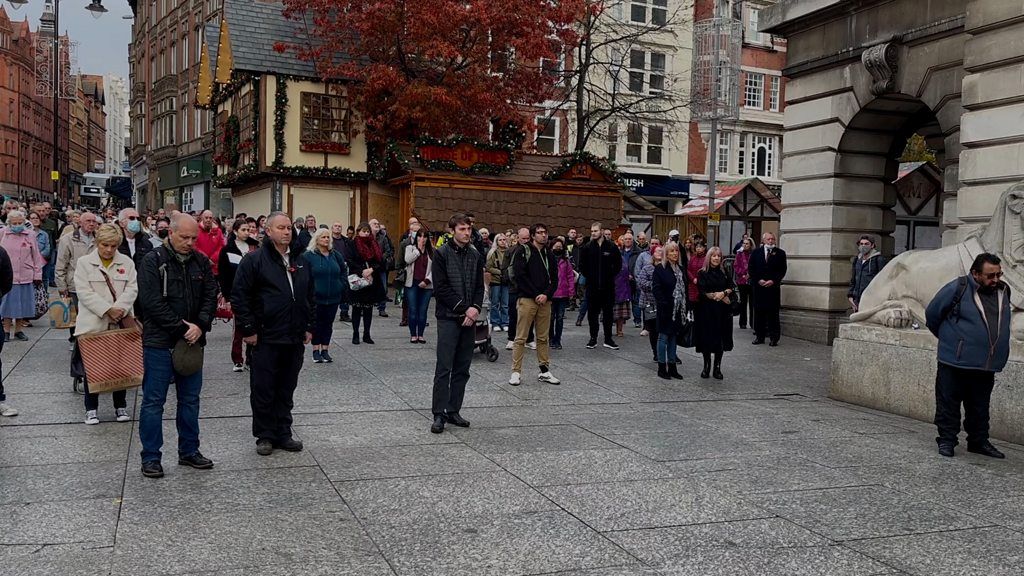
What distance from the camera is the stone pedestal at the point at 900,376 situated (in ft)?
28.0

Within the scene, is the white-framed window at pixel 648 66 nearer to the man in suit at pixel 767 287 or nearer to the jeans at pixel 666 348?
the man in suit at pixel 767 287

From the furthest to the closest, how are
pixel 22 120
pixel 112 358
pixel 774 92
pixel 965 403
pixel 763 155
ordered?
pixel 22 120 → pixel 763 155 → pixel 774 92 → pixel 965 403 → pixel 112 358

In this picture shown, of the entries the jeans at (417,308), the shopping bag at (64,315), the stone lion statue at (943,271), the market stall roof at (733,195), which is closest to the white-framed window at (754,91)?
the market stall roof at (733,195)

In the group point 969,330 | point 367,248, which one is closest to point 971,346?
point 969,330

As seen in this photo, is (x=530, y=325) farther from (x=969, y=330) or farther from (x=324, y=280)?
(x=969, y=330)

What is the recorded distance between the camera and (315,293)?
10625mm

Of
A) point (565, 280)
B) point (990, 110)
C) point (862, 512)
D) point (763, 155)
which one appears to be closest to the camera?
point (862, 512)

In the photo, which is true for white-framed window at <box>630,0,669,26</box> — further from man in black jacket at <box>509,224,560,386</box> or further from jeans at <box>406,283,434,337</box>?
man in black jacket at <box>509,224,560,386</box>

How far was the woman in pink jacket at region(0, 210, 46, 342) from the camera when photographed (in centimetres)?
1288

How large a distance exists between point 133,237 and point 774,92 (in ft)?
127

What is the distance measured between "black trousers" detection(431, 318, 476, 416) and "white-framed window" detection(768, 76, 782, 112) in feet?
130

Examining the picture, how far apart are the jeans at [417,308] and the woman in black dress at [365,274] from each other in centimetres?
50

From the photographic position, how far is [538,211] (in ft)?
77.9

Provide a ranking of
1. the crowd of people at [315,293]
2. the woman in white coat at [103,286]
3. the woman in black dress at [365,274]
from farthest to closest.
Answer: the woman in black dress at [365,274]
the woman in white coat at [103,286]
the crowd of people at [315,293]
